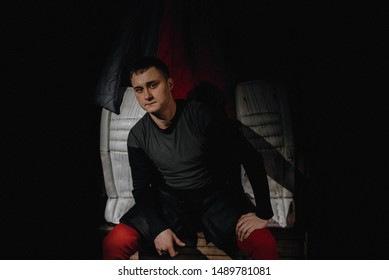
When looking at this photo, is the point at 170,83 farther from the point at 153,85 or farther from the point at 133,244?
the point at 133,244

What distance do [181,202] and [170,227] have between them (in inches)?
4.2

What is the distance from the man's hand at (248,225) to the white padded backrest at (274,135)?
61 mm

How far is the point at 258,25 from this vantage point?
1459 mm

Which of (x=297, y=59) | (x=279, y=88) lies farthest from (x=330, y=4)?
(x=279, y=88)

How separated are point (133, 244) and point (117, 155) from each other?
361mm

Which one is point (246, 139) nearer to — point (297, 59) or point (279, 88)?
point (279, 88)

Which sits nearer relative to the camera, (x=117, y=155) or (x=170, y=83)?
(x=170, y=83)

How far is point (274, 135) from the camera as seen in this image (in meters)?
1.44

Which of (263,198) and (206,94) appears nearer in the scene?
(263,198)

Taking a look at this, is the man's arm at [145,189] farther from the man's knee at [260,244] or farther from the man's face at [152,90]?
the man's knee at [260,244]

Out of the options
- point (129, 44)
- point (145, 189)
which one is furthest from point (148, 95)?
point (145, 189)

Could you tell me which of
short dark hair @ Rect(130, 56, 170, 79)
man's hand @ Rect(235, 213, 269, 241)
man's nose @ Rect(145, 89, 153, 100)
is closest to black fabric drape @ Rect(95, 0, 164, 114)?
short dark hair @ Rect(130, 56, 170, 79)

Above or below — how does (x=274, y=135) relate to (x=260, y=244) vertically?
above
